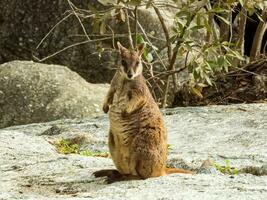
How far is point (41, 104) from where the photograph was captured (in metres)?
13.0

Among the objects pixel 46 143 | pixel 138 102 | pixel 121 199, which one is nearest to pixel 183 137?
pixel 46 143

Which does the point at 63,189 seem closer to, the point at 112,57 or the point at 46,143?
the point at 46,143

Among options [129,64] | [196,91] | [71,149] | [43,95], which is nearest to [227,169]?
[129,64]

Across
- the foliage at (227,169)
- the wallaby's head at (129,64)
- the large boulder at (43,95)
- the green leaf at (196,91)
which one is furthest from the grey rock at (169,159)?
the large boulder at (43,95)

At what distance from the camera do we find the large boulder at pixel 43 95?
12945 millimetres

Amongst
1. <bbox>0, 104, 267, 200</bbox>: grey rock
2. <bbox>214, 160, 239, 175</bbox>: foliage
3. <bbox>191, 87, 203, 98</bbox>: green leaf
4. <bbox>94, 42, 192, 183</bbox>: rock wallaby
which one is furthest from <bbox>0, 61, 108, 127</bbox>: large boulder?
<bbox>94, 42, 192, 183</bbox>: rock wallaby

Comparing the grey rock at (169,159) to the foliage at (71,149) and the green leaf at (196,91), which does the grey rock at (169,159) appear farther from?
the green leaf at (196,91)

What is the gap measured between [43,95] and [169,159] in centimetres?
500

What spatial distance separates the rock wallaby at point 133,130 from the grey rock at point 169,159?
14 cm

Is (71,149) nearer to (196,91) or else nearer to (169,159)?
(169,159)

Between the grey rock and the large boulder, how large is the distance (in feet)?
4.73

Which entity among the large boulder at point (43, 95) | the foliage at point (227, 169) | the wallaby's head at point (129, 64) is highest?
the wallaby's head at point (129, 64)

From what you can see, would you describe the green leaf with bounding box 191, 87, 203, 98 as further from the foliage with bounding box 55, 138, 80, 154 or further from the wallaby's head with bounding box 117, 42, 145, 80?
the wallaby's head with bounding box 117, 42, 145, 80

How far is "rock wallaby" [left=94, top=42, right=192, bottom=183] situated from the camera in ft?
23.6
